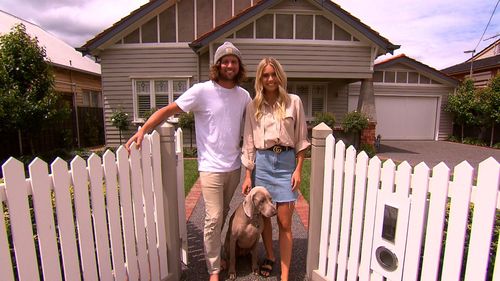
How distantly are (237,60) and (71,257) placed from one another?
1842mm

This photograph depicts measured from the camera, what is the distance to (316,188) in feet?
8.32

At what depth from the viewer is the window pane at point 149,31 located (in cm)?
1033

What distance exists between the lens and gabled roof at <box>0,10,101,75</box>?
15000mm

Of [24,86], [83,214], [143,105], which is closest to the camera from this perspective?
[83,214]

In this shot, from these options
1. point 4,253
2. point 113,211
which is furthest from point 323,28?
point 4,253

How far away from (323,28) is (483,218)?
9337 mm

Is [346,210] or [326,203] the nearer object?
[346,210]

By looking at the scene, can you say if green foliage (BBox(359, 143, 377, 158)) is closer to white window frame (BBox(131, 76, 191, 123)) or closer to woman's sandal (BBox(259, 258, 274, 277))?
white window frame (BBox(131, 76, 191, 123))

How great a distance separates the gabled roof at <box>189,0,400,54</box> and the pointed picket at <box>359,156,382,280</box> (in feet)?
27.0

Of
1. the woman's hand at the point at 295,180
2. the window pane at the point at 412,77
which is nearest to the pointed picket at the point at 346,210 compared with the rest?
the woman's hand at the point at 295,180

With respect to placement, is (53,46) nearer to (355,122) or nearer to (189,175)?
(189,175)

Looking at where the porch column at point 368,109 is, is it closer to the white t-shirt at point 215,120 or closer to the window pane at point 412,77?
the window pane at point 412,77

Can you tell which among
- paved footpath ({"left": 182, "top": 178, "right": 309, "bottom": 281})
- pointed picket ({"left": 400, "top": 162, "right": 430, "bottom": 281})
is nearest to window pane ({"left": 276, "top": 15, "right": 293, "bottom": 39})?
paved footpath ({"left": 182, "top": 178, "right": 309, "bottom": 281})

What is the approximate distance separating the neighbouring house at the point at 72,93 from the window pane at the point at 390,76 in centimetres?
1385
